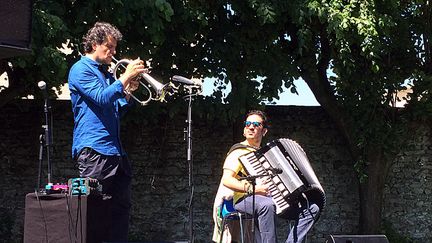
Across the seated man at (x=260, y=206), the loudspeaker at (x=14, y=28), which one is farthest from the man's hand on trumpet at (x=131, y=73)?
the seated man at (x=260, y=206)

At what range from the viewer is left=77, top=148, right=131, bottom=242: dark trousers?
412 centimetres

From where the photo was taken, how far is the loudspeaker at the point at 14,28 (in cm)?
376

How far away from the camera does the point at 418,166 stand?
11328 mm

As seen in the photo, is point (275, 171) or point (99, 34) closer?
point (99, 34)

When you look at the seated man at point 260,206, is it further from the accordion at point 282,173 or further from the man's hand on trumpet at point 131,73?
the man's hand on trumpet at point 131,73

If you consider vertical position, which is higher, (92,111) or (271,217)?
(92,111)

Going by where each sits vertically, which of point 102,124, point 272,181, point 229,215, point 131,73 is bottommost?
point 229,215

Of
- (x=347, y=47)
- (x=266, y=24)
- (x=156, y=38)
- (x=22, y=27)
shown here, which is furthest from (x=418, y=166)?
(x=22, y=27)

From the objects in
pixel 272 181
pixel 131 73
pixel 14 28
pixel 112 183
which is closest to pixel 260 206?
pixel 272 181

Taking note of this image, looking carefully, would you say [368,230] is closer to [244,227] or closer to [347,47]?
[347,47]

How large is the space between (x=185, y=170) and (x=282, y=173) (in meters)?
5.53

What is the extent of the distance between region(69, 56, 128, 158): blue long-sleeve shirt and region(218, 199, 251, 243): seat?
163 cm

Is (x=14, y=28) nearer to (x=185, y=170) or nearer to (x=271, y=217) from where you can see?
(x=271, y=217)

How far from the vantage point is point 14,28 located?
3820mm
